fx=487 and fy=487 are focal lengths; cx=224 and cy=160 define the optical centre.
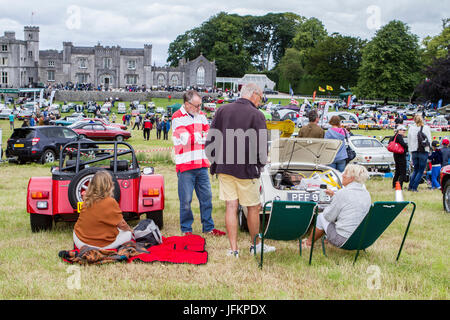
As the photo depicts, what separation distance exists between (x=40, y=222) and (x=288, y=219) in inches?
155

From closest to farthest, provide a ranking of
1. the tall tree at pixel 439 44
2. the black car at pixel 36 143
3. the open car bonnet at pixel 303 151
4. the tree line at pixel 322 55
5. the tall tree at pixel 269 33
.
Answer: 1. the open car bonnet at pixel 303 151
2. the black car at pixel 36 143
3. the tree line at pixel 322 55
4. the tall tree at pixel 439 44
5. the tall tree at pixel 269 33

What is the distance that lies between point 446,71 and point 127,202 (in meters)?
62.0

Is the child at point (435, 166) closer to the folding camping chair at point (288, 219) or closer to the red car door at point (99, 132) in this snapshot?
the folding camping chair at point (288, 219)

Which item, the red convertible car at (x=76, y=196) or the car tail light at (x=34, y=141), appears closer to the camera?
the red convertible car at (x=76, y=196)

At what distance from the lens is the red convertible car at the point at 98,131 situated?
27.7m

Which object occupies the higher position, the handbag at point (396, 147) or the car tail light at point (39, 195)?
the handbag at point (396, 147)

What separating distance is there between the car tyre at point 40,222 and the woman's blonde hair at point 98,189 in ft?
6.20

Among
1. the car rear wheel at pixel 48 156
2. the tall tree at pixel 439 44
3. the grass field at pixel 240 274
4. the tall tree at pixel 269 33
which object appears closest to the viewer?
the grass field at pixel 240 274

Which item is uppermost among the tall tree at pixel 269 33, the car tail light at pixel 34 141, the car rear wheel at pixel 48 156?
the tall tree at pixel 269 33

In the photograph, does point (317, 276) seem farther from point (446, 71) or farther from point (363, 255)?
point (446, 71)

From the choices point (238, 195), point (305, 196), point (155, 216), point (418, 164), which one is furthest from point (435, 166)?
point (238, 195)

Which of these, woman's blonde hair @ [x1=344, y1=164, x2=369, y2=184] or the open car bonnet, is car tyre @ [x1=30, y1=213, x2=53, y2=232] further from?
woman's blonde hair @ [x1=344, y1=164, x2=369, y2=184]

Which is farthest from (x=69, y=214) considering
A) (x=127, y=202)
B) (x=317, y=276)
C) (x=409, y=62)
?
(x=409, y=62)

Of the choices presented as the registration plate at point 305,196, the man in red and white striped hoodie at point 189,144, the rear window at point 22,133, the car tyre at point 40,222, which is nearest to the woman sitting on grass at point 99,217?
the man in red and white striped hoodie at point 189,144
